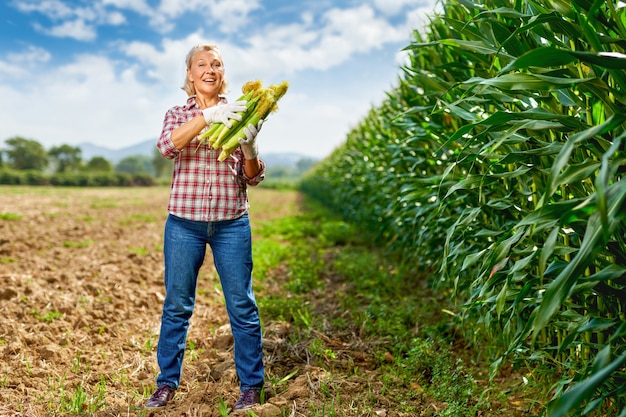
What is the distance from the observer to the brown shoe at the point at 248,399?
271 cm

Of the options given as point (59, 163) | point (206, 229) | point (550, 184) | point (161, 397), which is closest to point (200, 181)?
point (206, 229)

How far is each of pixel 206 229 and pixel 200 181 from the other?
25 centimetres

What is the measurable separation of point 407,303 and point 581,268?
3245 millimetres

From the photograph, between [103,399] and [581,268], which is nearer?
[581,268]

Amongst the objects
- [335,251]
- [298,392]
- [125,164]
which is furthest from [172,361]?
[125,164]

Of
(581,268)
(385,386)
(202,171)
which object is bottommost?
(385,386)

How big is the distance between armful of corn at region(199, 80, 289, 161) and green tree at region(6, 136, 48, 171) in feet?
262

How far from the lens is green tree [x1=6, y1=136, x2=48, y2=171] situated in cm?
7256

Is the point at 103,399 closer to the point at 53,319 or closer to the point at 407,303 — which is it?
the point at 53,319

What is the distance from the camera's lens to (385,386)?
9.66 feet

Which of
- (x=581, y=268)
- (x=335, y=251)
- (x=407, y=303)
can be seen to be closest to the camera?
(x=581, y=268)

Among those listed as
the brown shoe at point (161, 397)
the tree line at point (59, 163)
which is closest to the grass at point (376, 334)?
the brown shoe at point (161, 397)

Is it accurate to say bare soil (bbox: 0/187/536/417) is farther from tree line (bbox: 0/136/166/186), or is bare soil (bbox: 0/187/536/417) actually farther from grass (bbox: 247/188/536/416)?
tree line (bbox: 0/136/166/186)

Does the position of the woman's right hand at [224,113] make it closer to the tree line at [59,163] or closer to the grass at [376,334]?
the grass at [376,334]
